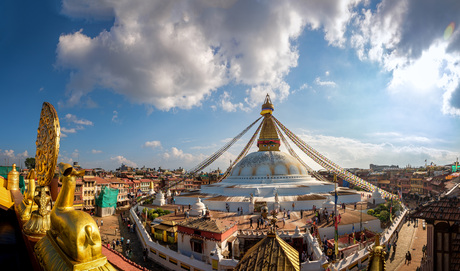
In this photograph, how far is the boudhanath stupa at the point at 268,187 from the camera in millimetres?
17562

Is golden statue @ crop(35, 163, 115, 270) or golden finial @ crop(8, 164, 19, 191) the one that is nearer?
golden statue @ crop(35, 163, 115, 270)

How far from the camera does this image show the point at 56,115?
2510 mm

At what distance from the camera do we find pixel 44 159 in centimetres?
263

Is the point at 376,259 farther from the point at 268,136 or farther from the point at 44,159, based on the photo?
the point at 268,136

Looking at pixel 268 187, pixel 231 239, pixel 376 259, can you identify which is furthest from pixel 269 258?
pixel 268 187

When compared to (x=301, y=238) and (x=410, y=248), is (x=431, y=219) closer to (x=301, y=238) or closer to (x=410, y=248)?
(x=301, y=238)

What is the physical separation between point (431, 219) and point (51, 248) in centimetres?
616

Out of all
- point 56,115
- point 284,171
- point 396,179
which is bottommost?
point 396,179

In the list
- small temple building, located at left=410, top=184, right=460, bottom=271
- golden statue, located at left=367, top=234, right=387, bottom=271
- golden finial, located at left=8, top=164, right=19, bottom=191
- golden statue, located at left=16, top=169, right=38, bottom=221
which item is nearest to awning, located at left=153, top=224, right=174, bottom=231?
golden finial, located at left=8, top=164, right=19, bottom=191

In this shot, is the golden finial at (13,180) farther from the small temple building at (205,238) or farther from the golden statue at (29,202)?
the small temple building at (205,238)

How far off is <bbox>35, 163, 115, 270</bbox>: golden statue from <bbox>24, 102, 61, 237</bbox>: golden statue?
56cm

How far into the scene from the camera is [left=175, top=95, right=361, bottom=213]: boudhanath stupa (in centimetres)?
1756

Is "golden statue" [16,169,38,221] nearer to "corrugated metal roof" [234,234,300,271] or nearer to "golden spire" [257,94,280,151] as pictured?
"corrugated metal roof" [234,234,300,271]

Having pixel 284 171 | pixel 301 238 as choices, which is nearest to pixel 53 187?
pixel 301 238
